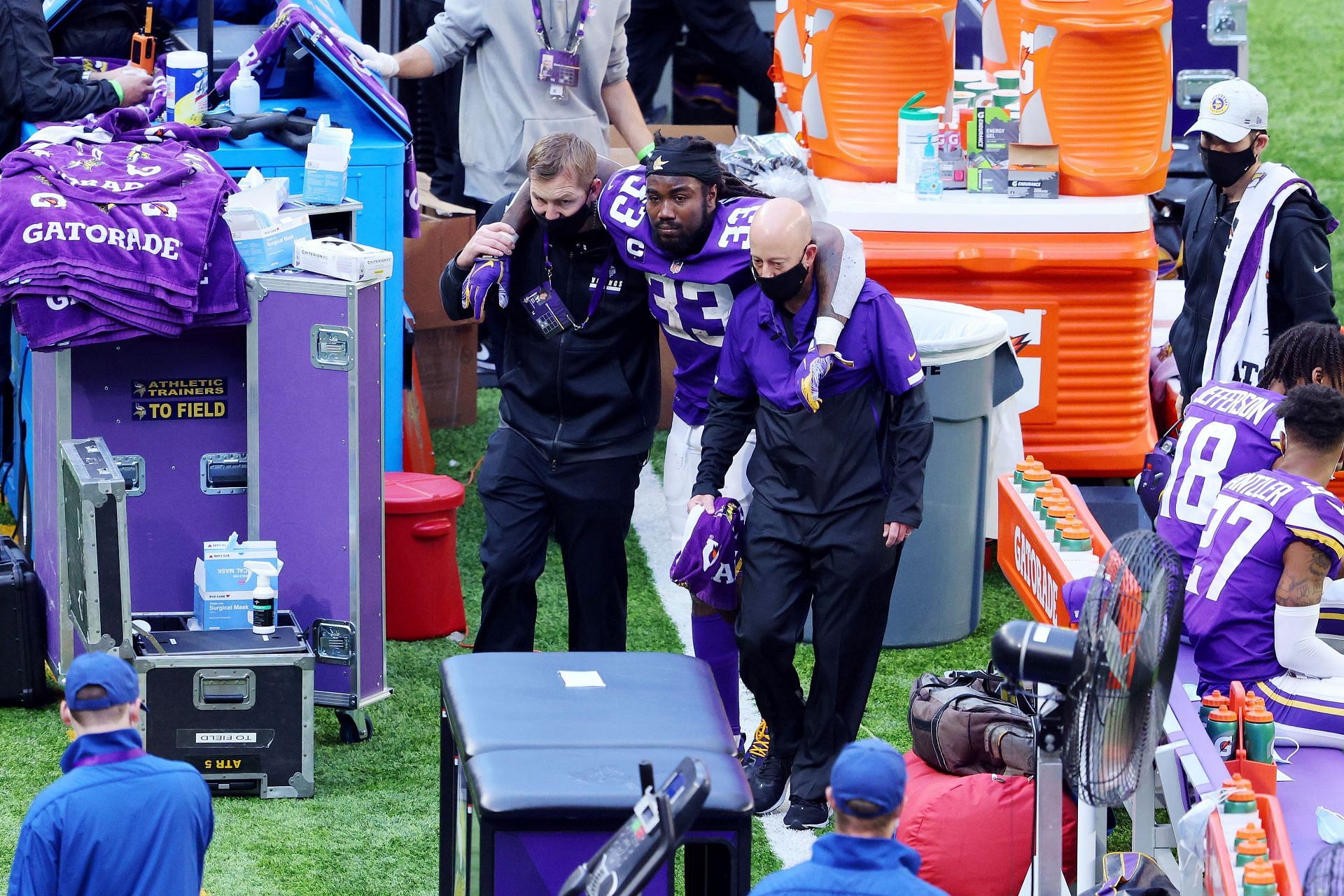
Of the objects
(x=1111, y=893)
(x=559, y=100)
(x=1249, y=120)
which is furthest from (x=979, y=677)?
(x=559, y=100)

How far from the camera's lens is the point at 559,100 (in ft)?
28.3

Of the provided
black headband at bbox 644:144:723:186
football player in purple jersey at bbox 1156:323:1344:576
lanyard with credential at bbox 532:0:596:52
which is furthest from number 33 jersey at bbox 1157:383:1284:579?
lanyard with credential at bbox 532:0:596:52

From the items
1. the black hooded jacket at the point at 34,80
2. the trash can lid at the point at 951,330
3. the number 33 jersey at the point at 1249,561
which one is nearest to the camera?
the number 33 jersey at the point at 1249,561

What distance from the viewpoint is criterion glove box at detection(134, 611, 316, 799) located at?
5902mm

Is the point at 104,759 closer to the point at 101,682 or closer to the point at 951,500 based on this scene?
the point at 101,682

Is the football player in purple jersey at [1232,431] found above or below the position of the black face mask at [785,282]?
below

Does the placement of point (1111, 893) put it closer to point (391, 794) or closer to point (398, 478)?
point (391, 794)

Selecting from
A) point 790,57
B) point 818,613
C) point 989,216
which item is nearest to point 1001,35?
point 790,57

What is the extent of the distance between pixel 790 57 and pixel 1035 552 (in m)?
4.36

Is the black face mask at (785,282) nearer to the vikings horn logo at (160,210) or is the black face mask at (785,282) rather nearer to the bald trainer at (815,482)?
the bald trainer at (815,482)

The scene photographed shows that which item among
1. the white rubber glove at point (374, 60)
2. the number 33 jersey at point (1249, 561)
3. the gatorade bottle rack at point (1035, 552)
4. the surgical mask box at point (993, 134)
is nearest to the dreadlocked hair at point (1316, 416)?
the number 33 jersey at point (1249, 561)

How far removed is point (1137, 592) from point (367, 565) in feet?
10.4

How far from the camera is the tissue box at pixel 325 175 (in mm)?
6902

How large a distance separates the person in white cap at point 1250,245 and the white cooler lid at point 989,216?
1.05 m
